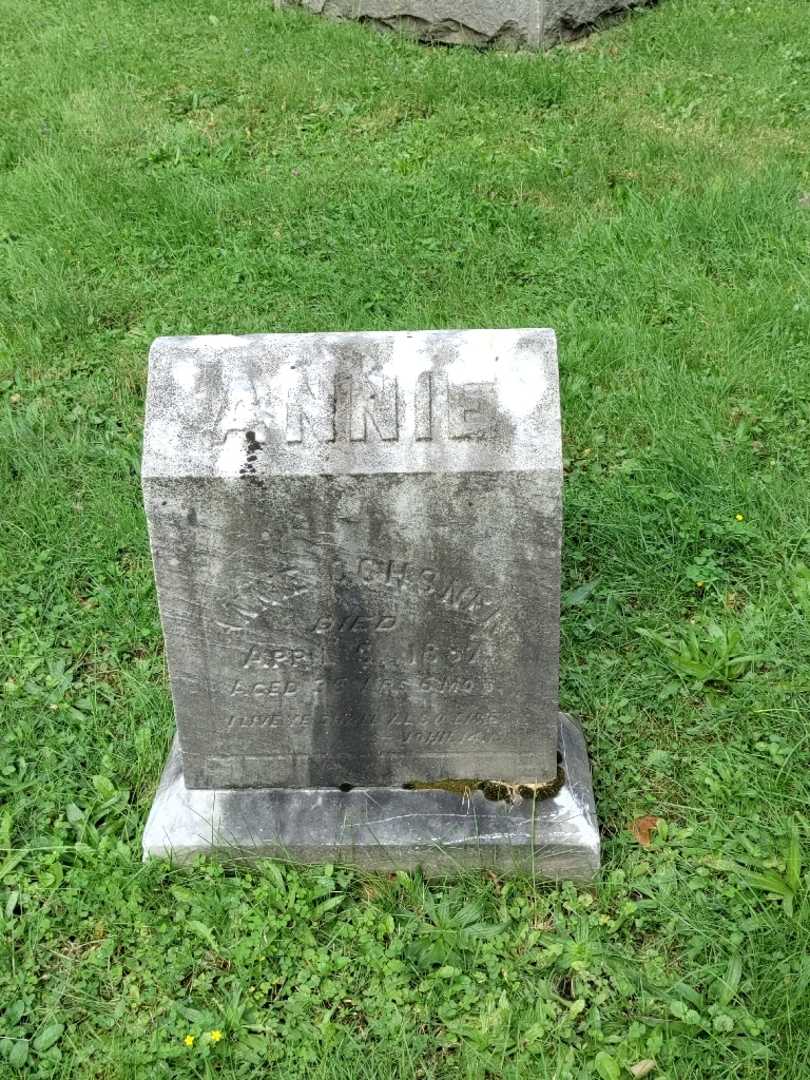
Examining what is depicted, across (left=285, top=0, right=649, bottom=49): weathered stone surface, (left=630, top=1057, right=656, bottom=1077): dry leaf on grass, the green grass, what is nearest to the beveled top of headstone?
the green grass

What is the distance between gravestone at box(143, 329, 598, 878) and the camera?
2.15m

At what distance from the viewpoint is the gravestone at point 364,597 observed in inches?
84.7

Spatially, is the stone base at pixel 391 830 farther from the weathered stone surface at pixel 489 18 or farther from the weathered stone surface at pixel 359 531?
the weathered stone surface at pixel 489 18

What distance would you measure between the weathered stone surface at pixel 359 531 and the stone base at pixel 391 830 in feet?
0.63

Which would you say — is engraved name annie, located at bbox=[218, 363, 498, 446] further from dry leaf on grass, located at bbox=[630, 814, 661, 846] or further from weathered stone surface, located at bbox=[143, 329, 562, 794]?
dry leaf on grass, located at bbox=[630, 814, 661, 846]

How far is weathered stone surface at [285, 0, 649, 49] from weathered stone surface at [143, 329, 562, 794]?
5730 mm

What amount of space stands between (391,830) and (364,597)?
0.65 metres

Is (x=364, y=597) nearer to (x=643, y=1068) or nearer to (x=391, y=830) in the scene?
(x=391, y=830)

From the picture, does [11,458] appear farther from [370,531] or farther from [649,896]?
[649,896]

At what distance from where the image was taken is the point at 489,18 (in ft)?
23.3

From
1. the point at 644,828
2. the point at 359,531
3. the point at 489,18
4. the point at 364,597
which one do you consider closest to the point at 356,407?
the point at 359,531

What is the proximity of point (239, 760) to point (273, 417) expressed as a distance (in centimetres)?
97

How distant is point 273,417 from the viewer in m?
2.17

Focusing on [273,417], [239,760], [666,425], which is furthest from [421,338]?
[666,425]
